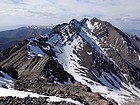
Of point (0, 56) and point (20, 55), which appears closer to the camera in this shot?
point (20, 55)

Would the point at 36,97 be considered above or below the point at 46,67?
above

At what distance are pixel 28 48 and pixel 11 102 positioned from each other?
135367mm

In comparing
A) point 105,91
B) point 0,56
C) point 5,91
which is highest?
point 5,91

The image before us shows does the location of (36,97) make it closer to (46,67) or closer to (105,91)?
(46,67)

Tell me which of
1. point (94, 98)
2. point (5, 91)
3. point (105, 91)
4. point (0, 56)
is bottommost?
point (105, 91)

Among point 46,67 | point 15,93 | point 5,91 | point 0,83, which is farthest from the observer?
point 46,67

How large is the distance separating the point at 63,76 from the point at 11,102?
254 feet

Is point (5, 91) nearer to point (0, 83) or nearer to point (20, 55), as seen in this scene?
point (0, 83)

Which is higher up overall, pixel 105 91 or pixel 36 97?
pixel 36 97

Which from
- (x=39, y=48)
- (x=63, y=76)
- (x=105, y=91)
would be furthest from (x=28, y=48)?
(x=63, y=76)

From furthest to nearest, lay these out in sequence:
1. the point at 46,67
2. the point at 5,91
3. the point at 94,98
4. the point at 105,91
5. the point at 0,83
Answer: the point at 105,91
the point at 46,67
the point at 0,83
the point at 94,98
the point at 5,91

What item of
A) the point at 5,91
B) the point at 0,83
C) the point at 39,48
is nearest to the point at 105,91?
the point at 39,48

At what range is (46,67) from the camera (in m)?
106

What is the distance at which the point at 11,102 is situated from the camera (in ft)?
107
